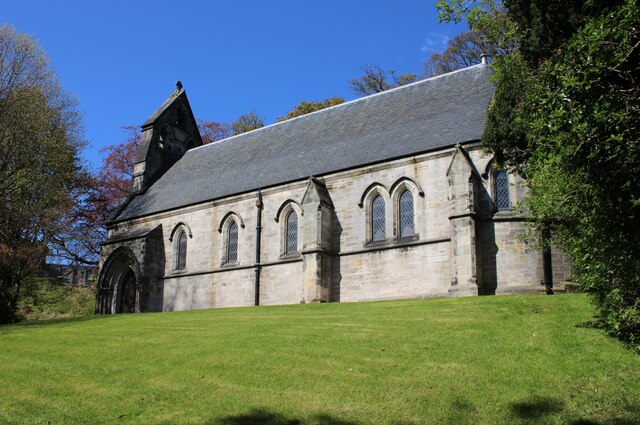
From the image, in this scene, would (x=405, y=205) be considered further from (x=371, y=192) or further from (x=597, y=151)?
(x=597, y=151)

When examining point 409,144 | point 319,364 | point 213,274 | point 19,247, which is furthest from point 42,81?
point 319,364

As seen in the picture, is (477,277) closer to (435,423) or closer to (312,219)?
(312,219)

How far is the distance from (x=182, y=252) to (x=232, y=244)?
10.2ft

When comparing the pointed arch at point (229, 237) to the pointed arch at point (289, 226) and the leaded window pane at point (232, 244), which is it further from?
the pointed arch at point (289, 226)

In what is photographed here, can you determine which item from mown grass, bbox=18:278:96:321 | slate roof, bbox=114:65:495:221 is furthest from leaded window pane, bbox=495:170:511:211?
mown grass, bbox=18:278:96:321

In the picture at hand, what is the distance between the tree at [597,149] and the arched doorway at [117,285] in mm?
21871

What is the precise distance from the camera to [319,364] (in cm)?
1009

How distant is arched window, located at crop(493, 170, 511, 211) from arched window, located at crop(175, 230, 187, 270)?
14.8m

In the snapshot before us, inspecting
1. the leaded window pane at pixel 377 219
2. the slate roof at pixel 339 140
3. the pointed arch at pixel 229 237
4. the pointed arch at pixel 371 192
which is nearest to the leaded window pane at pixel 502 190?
the slate roof at pixel 339 140

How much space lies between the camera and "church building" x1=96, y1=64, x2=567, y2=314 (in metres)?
19.2

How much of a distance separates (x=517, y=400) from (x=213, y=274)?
19.4 m

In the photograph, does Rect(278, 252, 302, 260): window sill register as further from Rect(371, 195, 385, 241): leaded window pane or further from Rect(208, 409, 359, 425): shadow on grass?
Rect(208, 409, 359, 425): shadow on grass

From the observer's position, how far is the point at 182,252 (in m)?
28.0

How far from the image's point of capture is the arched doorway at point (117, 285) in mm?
28703
